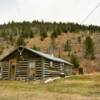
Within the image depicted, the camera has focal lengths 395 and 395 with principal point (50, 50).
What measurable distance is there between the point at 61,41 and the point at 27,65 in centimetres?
9218

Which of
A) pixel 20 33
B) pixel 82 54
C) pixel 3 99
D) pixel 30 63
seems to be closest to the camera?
pixel 3 99

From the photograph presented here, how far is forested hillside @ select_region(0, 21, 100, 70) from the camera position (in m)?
106

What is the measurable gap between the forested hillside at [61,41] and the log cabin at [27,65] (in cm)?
4932

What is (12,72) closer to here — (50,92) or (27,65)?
(27,65)

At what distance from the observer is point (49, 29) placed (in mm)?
165750

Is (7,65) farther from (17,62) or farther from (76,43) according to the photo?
Result: (76,43)

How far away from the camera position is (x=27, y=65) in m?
50.1

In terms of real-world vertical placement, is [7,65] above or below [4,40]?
below

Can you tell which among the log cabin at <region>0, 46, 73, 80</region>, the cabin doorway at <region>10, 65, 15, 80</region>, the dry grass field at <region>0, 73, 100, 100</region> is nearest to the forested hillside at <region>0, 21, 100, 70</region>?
the log cabin at <region>0, 46, 73, 80</region>

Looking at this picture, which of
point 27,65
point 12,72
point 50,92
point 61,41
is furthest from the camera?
point 61,41

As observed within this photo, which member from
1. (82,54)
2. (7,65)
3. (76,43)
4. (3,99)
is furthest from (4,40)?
(3,99)

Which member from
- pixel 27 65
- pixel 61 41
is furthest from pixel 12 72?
pixel 61 41

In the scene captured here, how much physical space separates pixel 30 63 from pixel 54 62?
406cm

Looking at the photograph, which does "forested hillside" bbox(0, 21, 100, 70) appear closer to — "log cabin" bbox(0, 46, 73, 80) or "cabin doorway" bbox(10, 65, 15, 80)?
"log cabin" bbox(0, 46, 73, 80)
